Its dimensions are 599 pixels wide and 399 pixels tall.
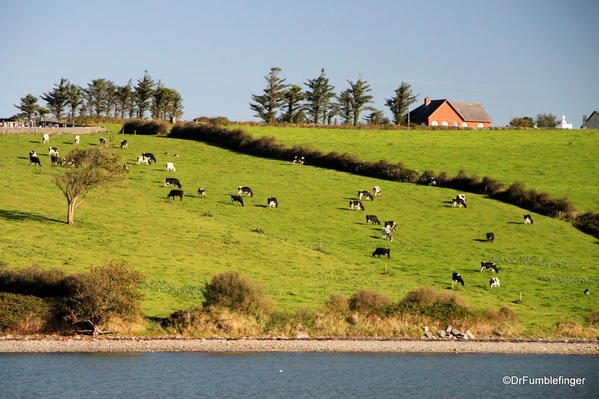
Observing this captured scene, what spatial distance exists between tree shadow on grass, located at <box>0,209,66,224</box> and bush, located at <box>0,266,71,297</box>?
21033 millimetres

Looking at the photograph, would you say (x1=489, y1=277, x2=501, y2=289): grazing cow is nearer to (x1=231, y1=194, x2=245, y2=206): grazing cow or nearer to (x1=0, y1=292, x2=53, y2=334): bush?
(x1=231, y1=194, x2=245, y2=206): grazing cow

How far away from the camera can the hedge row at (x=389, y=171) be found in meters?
83.4

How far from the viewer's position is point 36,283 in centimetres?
4669

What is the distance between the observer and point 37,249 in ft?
189

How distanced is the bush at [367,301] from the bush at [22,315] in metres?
17.6

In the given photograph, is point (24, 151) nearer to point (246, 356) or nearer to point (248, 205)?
point (248, 205)

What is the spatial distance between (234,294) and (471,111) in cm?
12408

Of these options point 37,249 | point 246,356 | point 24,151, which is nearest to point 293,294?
point 246,356

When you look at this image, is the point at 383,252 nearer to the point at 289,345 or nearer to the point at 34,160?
the point at 289,345

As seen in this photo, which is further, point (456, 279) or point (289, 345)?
point (456, 279)

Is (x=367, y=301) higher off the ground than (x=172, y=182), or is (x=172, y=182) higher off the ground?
(x=172, y=182)

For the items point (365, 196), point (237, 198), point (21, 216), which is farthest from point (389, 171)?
point (21, 216)

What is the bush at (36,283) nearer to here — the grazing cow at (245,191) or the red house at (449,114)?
the grazing cow at (245,191)

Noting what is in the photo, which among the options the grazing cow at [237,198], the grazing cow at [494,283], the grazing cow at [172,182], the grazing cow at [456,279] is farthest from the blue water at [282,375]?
the grazing cow at [172,182]
